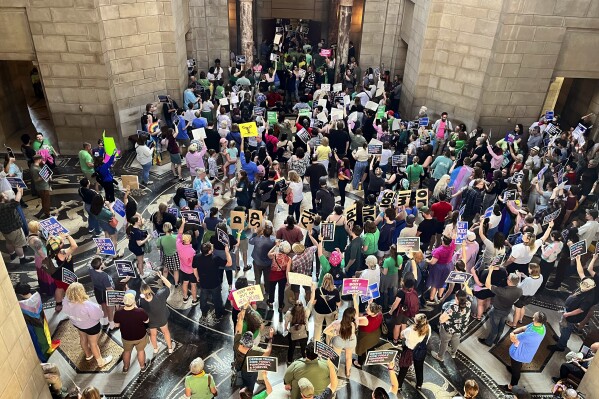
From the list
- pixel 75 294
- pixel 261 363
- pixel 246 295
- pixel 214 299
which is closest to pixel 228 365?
pixel 214 299

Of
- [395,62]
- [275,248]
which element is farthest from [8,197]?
[395,62]

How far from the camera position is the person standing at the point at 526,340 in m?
7.53

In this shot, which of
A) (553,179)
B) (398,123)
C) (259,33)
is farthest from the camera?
(259,33)

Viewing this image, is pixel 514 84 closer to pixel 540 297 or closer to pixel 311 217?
pixel 540 297

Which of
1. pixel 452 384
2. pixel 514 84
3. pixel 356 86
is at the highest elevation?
pixel 514 84

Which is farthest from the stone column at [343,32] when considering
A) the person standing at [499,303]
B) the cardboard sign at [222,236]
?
the person standing at [499,303]

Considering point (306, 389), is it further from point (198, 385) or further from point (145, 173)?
point (145, 173)

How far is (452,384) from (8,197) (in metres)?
9.77

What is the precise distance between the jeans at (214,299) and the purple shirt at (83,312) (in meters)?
2.08

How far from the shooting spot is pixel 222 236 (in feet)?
30.1

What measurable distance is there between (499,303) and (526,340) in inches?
42.5

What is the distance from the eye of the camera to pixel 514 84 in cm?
1600

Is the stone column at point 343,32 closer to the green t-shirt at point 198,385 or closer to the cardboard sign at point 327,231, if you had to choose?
the cardboard sign at point 327,231

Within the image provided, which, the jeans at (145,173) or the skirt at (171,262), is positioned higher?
the skirt at (171,262)
